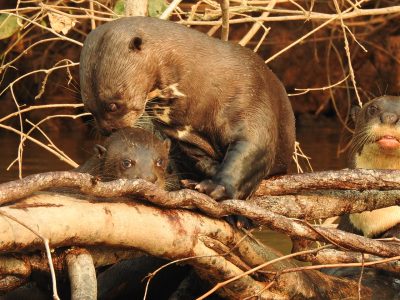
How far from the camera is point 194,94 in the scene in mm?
3404

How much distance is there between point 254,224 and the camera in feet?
11.2

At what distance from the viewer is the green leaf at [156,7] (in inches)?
171

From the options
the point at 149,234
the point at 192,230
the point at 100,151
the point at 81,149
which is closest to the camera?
the point at 149,234

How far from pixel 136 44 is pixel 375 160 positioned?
4.29 feet

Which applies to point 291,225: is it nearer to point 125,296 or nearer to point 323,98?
A: point 125,296

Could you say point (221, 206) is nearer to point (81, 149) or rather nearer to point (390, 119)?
point (390, 119)

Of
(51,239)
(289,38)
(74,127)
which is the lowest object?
(74,127)

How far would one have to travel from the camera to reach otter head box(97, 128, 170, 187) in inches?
135

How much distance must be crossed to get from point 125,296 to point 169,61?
837 millimetres

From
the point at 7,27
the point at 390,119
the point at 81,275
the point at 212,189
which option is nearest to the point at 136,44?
the point at 212,189

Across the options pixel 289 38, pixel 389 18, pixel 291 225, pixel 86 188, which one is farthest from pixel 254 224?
pixel 289 38

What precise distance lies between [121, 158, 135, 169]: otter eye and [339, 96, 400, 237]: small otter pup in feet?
3.62

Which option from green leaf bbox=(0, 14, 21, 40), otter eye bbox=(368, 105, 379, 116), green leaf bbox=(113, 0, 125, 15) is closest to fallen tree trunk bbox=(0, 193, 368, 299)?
otter eye bbox=(368, 105, 379, 116)

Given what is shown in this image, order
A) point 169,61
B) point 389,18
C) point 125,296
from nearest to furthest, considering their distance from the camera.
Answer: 1. point 169,61
2. point 125,296
3. point 389,18
